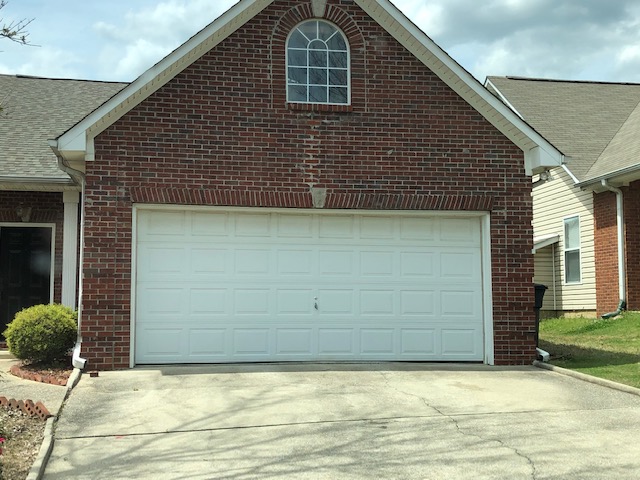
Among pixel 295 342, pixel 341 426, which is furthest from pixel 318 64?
pixel 341 426

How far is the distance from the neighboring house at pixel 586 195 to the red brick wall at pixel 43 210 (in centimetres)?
925

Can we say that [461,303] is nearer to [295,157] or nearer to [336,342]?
[336,342]

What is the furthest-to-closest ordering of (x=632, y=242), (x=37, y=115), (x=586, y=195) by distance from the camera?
(x=586, y=195) → (x=632, y=242) → (x=37, y=115)

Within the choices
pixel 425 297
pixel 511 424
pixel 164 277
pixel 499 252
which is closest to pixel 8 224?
pixel 164 277

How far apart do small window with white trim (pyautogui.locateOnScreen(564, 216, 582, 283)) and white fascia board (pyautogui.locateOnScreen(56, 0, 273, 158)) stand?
433 inches

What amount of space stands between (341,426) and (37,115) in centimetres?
1116

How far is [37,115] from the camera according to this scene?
16.0 metres

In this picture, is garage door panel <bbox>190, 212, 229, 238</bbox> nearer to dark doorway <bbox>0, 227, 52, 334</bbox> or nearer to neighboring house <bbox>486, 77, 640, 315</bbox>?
dark doorway <bbox>0, 227, 52, 334</bbox>

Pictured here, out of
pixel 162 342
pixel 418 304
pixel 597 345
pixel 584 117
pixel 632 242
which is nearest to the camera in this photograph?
pixel 162 342

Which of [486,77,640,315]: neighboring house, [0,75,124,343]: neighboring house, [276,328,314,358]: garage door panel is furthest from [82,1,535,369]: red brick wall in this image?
[486,77,640,315]: neighboring house

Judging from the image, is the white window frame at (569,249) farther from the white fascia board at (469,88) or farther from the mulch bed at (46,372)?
the mulch bed at (46,372)

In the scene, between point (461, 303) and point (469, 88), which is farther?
point (461, 303)

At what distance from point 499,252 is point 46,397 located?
6.93m

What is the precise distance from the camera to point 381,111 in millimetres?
11953
